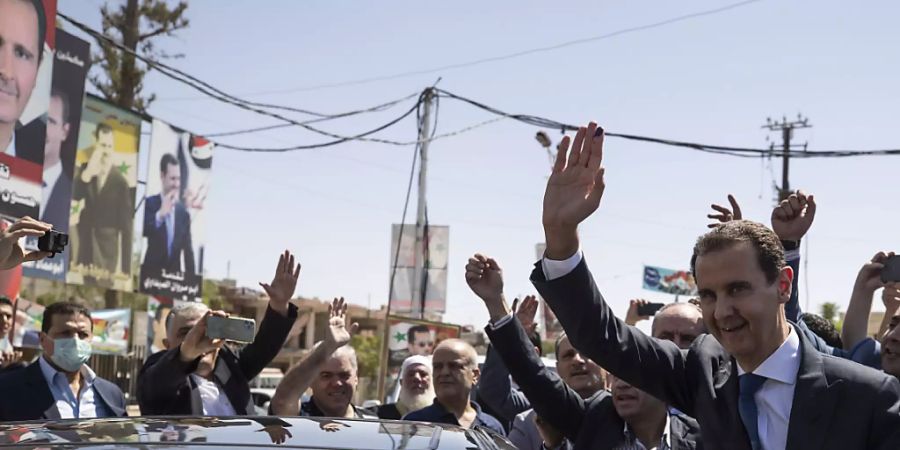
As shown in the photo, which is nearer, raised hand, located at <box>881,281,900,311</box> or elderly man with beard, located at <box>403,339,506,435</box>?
raised hand, located at <box>881,281,900,311</box>

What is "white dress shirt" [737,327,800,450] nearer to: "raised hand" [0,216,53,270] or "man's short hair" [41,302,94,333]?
"raised hand" [0,216,53,270]

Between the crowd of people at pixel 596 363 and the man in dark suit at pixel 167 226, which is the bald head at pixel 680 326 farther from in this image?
the man in dark suit at pixel 167 226

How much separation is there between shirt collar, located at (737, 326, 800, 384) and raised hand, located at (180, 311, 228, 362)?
105 inches

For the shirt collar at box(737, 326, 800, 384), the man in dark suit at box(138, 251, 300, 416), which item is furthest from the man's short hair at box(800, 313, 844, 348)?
the shirt collar at box(737, 326, 800, 384)

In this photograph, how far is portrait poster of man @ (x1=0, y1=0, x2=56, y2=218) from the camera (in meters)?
13.4

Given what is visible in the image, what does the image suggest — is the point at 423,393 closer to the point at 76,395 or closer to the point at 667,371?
the point at 76,395

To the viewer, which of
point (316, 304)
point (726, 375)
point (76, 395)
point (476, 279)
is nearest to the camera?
point (726, 375)

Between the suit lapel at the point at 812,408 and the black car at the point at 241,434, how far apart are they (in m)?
0.79

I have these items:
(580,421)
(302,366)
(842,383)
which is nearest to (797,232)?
(580,421)

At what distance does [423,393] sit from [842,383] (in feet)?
15.8

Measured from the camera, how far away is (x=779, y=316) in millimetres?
3123

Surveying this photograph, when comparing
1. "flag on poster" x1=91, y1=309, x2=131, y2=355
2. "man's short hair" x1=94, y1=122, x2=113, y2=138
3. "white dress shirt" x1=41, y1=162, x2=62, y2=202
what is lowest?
"flag on poster" x1=91, y1=309, x2=131, y2=355

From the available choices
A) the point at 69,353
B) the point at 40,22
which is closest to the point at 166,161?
the point at 40,22

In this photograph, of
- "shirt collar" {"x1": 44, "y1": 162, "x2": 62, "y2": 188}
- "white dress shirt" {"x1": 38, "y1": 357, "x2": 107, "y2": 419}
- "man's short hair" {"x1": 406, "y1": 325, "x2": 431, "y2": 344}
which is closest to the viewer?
"white dress shirt" {"x1": 38, "y1": 357, "x2": 107, "y2": 419}
